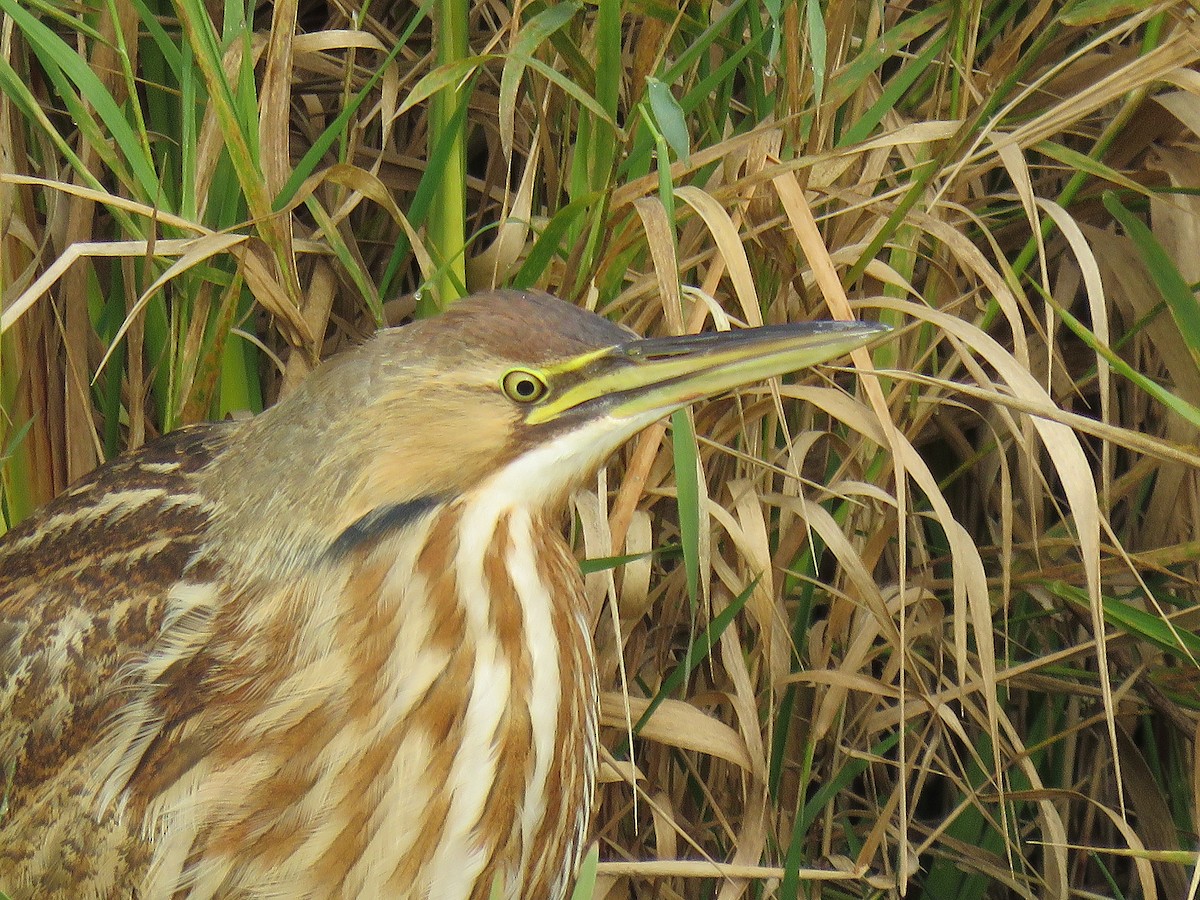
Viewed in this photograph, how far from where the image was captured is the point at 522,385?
1.39 metres

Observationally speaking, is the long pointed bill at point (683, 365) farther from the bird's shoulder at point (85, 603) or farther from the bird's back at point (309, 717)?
the bird's shoulder at point (85, 603)

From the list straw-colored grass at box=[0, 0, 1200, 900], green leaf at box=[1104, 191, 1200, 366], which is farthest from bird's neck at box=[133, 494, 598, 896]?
green leaf at box=[1104, 191, 1200, 366]

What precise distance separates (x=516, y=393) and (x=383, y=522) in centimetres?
16

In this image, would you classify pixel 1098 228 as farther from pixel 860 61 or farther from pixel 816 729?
pixel 816 729

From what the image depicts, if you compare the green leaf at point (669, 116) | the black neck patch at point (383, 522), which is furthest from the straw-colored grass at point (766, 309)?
the black neck patch at point (383, 522)

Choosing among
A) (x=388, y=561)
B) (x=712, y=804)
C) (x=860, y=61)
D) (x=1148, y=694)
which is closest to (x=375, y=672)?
(x=388, y=561)

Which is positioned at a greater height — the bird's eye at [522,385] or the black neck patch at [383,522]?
the bird's eye at [522,385]

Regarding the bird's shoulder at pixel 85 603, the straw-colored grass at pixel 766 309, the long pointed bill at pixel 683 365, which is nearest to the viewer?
the long pointed bill at pixel 683 365

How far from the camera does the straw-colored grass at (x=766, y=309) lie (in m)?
1.72

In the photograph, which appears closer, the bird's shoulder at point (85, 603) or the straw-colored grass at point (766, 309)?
the bird's shoulder at point (85, 603)

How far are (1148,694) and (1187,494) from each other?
0.25 metres

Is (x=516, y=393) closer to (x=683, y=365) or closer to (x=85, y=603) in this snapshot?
(x=683, y=365)

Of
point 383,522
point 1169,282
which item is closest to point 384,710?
point 383,522

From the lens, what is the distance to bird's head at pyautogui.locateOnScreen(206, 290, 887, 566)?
138 centimetres
